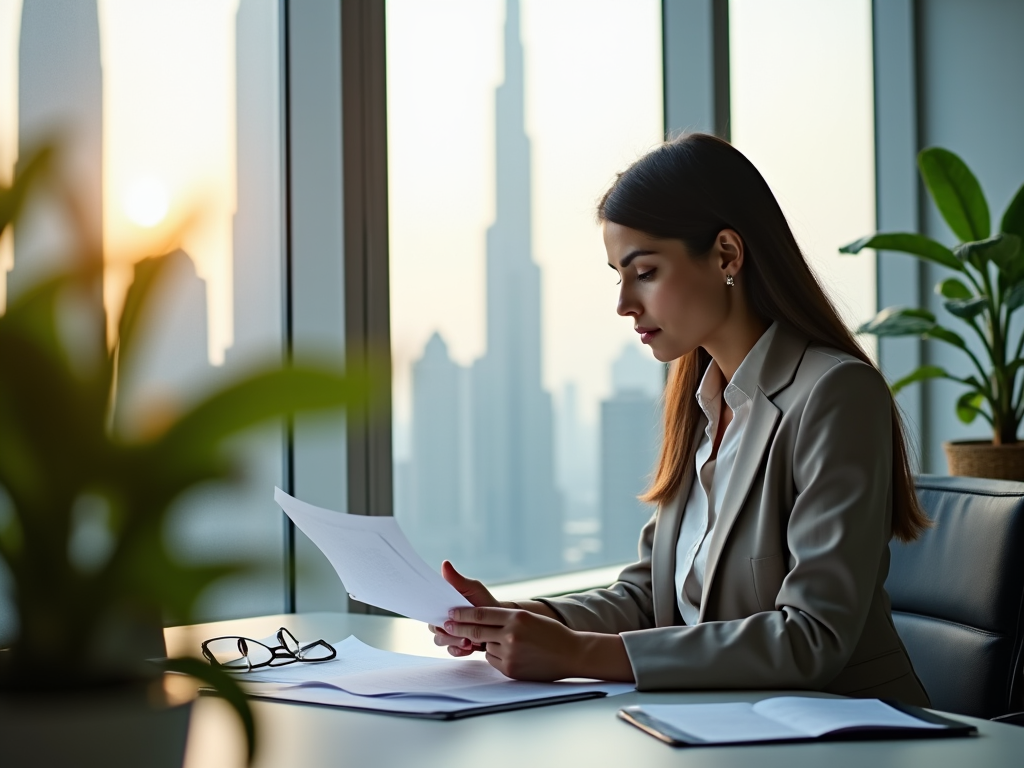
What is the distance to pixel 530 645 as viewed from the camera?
124 centimetres

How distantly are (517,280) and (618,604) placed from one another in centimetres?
126

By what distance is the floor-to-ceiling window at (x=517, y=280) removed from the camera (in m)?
2.42

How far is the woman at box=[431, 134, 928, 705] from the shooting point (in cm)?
125

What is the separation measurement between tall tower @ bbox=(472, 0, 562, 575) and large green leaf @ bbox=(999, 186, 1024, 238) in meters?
1.40

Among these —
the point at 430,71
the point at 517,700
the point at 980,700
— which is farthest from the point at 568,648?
the point at 430,71

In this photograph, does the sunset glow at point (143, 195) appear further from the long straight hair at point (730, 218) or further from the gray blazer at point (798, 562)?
the gray blazer at point (798, 562)

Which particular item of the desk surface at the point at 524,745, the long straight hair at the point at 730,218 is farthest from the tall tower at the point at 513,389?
the desk surface at the point at 524,745

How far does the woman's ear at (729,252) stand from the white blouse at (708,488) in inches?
4.1

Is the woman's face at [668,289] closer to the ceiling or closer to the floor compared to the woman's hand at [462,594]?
closer to the ceiling

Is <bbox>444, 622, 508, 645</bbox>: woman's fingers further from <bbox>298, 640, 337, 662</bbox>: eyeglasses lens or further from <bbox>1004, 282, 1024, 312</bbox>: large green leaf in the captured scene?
<bbox>1004, 282, 1024, 312</bbox>: large green leaf

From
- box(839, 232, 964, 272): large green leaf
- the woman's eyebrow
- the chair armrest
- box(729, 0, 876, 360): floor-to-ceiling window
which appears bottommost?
the chair armrest

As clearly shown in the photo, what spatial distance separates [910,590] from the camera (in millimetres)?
1677

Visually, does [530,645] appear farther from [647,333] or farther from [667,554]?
[647,333]

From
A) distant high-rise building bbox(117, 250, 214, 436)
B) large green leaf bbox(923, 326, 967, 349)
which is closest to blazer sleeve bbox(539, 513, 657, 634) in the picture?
distant high-rise building bbox(117, 250, 214, 436)
